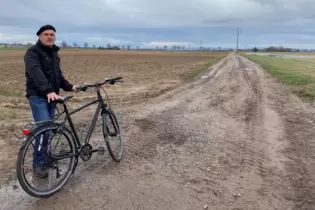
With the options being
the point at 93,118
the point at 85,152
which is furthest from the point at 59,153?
the point at 93,118

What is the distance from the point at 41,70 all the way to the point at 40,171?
1.22m

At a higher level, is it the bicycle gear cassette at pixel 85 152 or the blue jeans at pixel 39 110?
the blue jeans at pixel 39 110

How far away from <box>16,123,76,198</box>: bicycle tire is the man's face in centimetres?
98

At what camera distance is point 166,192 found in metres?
4.12

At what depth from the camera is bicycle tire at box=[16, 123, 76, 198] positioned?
3570 millimetres

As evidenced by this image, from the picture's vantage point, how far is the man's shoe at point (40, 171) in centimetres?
408

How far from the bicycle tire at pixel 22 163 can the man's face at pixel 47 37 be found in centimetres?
98

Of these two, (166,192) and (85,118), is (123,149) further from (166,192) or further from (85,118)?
(85,118)

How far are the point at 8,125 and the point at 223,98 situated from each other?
6543mm

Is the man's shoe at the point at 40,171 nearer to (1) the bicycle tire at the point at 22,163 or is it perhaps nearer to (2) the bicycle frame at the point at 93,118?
(1) the bicycle tire at the point at 22,163

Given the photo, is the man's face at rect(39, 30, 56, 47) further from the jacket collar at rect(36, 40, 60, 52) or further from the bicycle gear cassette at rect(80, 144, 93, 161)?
the bicycle gear cassette at rect(80, 144, 93, 161)

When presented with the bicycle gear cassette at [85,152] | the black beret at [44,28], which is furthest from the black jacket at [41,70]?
the bicycle gear cassette at [85,152]

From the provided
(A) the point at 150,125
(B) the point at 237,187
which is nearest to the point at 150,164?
(B) the point at 237,187

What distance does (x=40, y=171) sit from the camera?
13.5 ft
